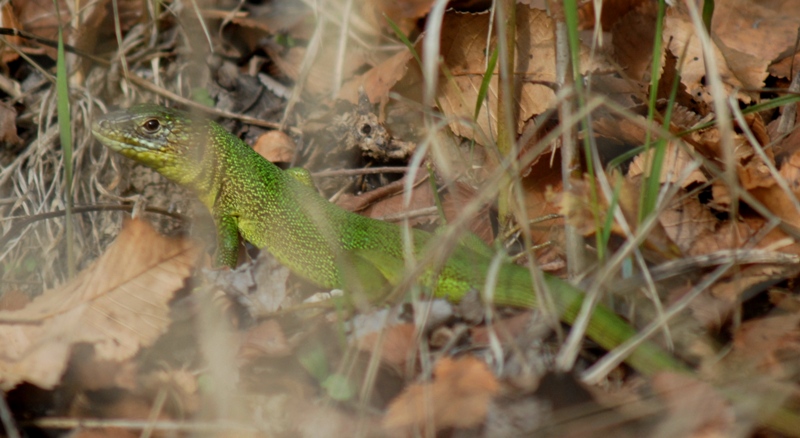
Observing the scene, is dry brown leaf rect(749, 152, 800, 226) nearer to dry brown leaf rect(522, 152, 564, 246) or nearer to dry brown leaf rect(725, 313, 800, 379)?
dry brown leaf rect(725, 313, 800, 379)

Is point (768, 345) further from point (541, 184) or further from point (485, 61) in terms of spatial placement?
point (485, 61)

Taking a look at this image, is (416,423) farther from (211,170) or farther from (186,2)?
(186,2)

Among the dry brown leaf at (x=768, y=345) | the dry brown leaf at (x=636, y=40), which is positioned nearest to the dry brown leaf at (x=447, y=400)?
the dry brown leaf at (x=768, y=345)

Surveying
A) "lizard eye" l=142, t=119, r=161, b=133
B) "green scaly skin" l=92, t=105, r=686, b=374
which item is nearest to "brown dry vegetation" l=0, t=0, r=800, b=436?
"green scaly skin" l=92, t=105, r=686, b=374

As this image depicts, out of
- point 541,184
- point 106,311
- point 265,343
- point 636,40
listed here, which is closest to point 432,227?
point 541,184

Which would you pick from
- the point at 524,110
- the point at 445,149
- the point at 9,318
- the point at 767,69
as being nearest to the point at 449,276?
the point at 445,149

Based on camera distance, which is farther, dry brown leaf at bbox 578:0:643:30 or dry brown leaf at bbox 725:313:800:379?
dry brown leaf at bbox 578:0:643:30

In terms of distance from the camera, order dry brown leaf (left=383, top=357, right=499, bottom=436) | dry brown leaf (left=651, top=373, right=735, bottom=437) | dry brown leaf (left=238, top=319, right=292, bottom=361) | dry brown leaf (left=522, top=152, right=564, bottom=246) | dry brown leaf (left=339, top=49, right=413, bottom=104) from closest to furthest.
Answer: dry brown leaf (left=651, top=373, right=735, bottom=437), dry brown leaf (left=383, top=357, right=499, bottom=436), dry brown leaf (left=238, top=319, right=292, bottom=361), dry brown leaf (left=522, top=152, right=564, bottom=246), dry brown leaf (left=339, top=49, right=413, bottom=104)
